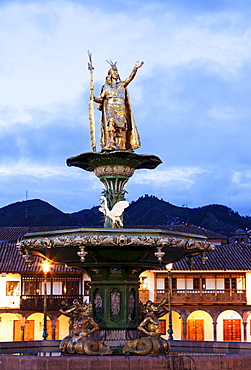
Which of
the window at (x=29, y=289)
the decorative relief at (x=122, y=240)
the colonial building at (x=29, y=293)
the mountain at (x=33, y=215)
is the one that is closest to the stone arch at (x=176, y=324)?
the colonial building at (x=29, y=293)

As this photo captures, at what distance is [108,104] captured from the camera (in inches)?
632

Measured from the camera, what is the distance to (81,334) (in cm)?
1345

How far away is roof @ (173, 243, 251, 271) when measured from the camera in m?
48.5

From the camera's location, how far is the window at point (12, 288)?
4841 cm

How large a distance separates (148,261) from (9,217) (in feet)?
366

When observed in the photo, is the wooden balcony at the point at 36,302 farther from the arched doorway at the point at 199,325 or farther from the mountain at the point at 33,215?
the mountain at the point at 33,215

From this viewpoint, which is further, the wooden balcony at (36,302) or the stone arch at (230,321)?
the stone arch at (230,321)

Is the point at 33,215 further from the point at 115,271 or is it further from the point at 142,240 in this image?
the point at 142,240

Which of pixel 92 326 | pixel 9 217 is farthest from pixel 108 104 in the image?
pixel 9 217

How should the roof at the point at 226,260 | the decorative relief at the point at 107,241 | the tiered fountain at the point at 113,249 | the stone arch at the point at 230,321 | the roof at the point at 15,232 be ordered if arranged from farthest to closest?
1. the roof at the point at 15,232
2. the stone arch at the point at 230,321
3. the roof at the point at 226,260
4. the tiered fountain at the point at 113,249
5. the decorative relief at the point at 107,241

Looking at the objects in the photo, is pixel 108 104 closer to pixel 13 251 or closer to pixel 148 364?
pixel 148 364

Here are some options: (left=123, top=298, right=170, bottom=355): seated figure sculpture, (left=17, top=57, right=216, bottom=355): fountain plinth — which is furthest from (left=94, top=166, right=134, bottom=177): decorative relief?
(left=123, top=298, right=170, bottom=355): seated figure sculpture

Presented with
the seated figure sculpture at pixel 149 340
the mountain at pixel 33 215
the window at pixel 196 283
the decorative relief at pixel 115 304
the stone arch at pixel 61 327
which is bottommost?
the stone arch at pixel 61 327

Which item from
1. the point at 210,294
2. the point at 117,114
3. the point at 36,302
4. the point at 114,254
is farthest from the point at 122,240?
the point at 210,294
